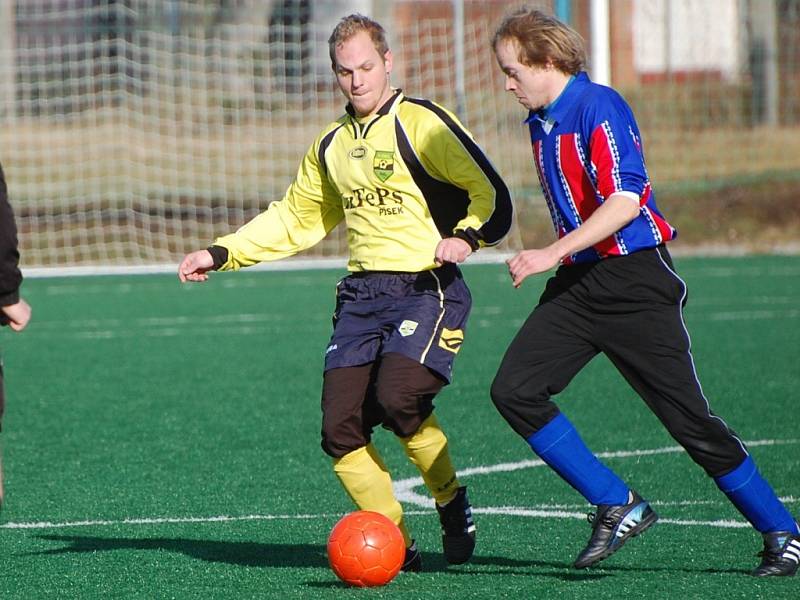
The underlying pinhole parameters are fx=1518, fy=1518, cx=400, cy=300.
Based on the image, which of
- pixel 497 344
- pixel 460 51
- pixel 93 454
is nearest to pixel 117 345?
pixel 497 344

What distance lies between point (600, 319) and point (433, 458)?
32.3 inches

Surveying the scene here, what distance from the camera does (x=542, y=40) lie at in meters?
4.82

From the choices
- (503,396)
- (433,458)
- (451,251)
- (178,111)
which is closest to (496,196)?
(451,251)

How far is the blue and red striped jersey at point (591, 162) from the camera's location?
4.71 m

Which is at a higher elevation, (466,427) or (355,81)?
(355,81)

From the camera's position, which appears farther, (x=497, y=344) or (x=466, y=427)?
(x=497, y=344)

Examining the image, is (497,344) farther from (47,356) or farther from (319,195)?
(319,195)

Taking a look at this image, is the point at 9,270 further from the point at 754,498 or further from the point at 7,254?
the point at 754,498

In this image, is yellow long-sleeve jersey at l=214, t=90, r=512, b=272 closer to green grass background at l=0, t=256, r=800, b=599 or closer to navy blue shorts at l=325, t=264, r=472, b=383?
navy blue shorts at l=325, t=264, r=472, b=383

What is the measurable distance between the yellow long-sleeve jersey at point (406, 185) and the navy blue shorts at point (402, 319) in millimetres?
61

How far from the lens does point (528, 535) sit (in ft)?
18.8

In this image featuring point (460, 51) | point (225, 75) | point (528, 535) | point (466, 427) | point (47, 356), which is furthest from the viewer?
point (225, 75)

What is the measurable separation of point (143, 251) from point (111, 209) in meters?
0.88

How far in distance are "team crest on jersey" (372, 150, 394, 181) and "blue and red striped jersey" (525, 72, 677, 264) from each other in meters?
0.56
